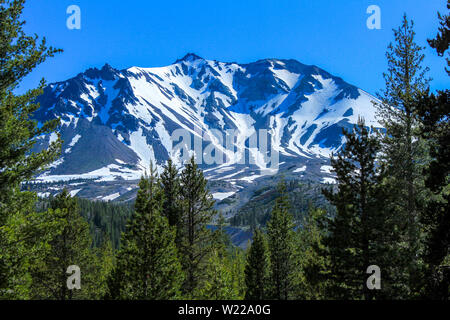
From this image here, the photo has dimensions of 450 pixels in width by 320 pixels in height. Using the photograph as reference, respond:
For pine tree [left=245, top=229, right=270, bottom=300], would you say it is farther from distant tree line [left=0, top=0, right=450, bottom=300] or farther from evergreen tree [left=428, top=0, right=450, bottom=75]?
evergreen tree [left=428, top=0, right=450, bottom=75]

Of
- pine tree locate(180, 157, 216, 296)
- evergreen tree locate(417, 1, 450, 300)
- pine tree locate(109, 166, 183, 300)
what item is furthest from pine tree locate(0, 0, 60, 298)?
evergreen tree locate(417, 1, 450, 300)

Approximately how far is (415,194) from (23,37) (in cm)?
1783

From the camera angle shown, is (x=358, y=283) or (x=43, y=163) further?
(x=358, y=283)

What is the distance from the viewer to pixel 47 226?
10922 mm

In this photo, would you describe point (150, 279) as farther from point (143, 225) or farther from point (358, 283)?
point (358, 283)

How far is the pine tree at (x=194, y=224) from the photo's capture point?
2103cm

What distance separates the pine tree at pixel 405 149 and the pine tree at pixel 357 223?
86cm

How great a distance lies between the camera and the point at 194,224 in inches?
858

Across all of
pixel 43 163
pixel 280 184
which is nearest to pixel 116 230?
pixel 280 184

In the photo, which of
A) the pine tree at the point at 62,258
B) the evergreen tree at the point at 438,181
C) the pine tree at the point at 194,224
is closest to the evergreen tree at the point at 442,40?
the evergreen tree at the point at 438,181

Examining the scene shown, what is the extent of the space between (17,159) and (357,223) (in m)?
13.5

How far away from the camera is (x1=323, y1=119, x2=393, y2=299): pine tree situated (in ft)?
44.8

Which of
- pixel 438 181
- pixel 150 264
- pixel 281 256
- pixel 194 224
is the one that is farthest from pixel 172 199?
pixel 438 181
